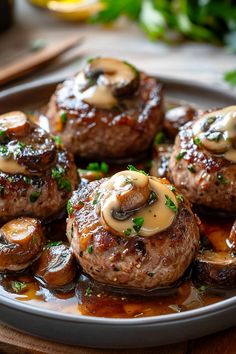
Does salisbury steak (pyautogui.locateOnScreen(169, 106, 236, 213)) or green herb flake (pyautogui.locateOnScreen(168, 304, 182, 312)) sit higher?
salisbury steak (pyautogui.locateOnScreen(169, 106, 236, 213))

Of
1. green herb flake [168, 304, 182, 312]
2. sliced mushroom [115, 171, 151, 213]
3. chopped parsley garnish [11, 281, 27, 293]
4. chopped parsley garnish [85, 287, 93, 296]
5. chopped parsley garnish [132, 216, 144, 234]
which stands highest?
sliced mushroom [115, 171, 151, 213]

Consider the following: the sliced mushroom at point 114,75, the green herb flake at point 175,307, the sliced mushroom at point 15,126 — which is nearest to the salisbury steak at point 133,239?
the green herb flake at point 175,307

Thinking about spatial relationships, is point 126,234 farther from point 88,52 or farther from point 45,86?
point 88,52

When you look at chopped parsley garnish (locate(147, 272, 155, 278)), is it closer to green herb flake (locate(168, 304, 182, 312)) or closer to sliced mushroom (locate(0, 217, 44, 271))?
green herb flake (locate(168, 304, 182, 312))

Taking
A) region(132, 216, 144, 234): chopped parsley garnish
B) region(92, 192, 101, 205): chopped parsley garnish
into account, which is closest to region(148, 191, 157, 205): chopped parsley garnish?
region(132, 216, 144, 234): chopped parsley garnish

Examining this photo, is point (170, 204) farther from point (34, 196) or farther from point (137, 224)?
point (34, 196)

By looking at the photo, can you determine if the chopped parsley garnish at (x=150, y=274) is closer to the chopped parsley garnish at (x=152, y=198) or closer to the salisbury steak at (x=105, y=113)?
the chopped parsley garnish at (x=152, y=198)
